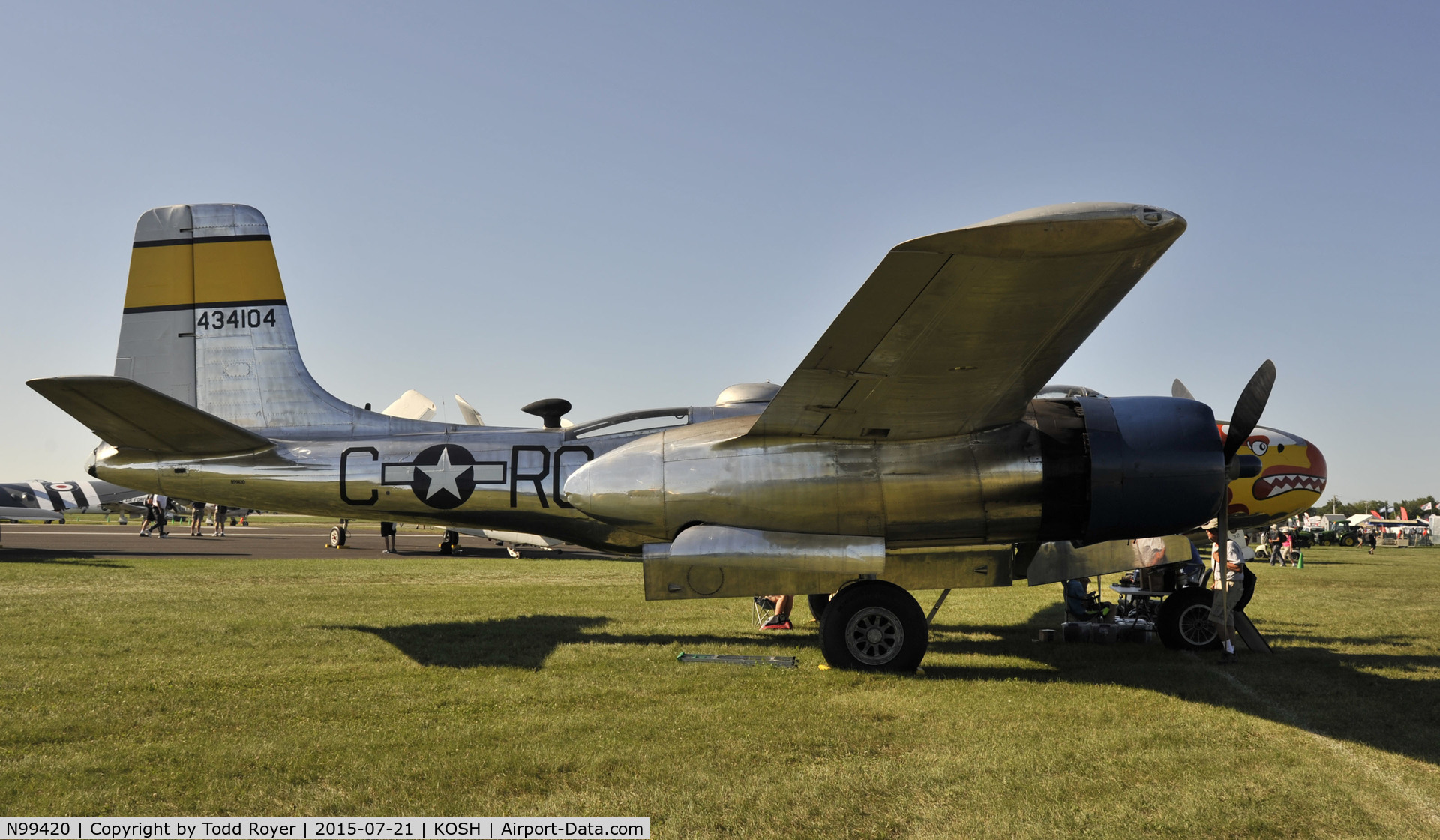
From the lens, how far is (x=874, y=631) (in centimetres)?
841

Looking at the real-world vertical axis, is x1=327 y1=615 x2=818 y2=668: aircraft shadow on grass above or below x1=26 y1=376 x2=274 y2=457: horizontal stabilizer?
below

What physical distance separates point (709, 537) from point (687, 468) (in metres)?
0.77

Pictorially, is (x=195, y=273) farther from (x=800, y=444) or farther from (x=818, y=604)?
(x=818, y=604)

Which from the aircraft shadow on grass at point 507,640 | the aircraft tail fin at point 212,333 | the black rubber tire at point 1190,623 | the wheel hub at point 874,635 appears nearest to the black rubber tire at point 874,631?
the wheel hub at point 874,635

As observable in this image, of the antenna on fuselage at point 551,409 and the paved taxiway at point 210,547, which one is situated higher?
the antenna on fuselage at point 551,409

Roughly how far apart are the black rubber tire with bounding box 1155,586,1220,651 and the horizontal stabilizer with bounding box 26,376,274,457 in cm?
1029

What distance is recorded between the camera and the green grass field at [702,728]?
448 cm

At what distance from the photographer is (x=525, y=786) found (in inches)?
188

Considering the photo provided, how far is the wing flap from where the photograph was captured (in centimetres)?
552

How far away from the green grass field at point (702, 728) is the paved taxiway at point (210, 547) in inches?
602

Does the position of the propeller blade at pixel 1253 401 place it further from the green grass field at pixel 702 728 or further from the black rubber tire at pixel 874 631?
the black rubber tire at pixel 874 631

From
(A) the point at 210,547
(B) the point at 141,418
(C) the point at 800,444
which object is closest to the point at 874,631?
(C) the point at 800,444

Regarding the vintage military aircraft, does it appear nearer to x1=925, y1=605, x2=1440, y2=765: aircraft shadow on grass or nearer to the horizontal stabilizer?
the horizontal stabilizer

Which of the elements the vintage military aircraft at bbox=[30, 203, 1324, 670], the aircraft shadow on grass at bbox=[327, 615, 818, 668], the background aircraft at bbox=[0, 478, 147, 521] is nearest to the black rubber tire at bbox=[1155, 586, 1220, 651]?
the vintage military aircraft at bbox=[30, 203, 1324, 670]
